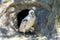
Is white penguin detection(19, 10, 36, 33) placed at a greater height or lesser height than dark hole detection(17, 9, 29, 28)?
lesser

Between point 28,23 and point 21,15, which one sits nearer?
point 28,23

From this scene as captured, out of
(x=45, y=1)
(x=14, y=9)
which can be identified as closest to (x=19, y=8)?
(x=14, y=9)

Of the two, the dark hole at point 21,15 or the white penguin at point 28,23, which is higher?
the dark hole at point 21,15

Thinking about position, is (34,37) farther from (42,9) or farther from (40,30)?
(42,9)

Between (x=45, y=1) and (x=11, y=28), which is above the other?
(x=45, y=1)

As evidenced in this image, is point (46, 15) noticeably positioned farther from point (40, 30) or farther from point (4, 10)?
point (4, 10)

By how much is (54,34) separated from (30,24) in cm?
21

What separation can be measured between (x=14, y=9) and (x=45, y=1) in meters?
0.26

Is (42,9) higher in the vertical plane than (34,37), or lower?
higher

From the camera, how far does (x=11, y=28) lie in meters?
2.64

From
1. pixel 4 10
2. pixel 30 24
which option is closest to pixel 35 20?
pixel 30 24

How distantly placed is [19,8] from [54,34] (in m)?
0.35

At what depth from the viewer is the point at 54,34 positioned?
2650mm

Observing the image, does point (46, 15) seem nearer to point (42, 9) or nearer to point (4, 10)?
point (42, 9)
